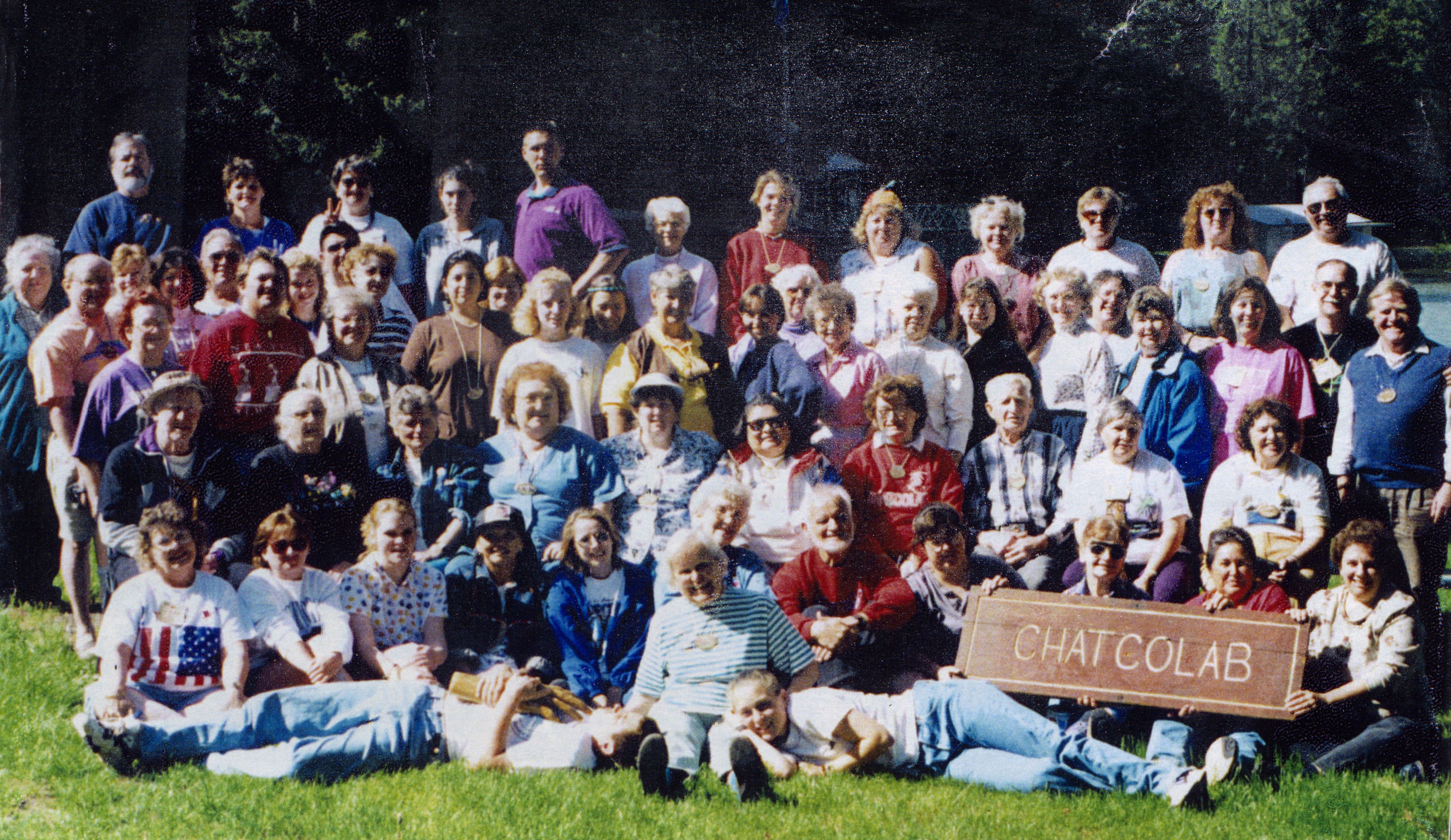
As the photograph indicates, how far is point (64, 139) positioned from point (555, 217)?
2.20m

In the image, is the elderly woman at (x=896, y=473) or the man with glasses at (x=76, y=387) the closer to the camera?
the elderly woman at (x=896, y=473)

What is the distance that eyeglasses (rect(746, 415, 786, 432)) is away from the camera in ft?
18.1

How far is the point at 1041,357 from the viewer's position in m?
5.68

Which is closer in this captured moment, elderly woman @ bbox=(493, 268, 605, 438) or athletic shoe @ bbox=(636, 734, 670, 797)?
athletic shoe @ bbox=(636, 734, 670, 797)

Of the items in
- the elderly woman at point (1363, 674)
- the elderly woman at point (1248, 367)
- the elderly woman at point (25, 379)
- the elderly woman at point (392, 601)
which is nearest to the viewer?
the elderly woman at point (1363, 674)

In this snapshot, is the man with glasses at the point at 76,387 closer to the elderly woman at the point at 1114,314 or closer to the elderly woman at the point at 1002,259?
the elderly woman at the point at 1002,259

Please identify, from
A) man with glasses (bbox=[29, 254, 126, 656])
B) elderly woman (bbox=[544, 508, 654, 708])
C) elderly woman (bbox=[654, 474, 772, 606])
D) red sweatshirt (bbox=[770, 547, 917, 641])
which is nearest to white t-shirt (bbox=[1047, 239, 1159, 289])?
red sweatshirt (bbox=[770, 547, 917, 641])

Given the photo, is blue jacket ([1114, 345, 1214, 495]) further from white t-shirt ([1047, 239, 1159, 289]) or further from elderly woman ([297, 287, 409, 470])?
elderly woman ([297, 287, 409, 470])

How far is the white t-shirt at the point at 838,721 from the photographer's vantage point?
4.95 meters

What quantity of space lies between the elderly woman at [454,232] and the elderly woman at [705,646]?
1.75 meters

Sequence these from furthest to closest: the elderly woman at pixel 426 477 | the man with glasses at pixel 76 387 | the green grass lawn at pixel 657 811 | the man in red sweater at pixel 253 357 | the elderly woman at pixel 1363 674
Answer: the man with glasses at pixel 76 387 < the man in red sweater at pixel 253 357 < the elderly woman at pixel 426 477 < the elderly woman at pixel 1363 674 < the green grass lawn at pixel 657 811

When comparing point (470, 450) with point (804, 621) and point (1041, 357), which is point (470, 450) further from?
point (1041, 357)

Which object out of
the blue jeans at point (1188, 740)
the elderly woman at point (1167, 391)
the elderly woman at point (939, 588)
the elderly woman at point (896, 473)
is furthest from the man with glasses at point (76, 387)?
the blue jeans at point (1188, 740)

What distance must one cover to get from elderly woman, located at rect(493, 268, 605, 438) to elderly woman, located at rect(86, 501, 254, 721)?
1327 mm
